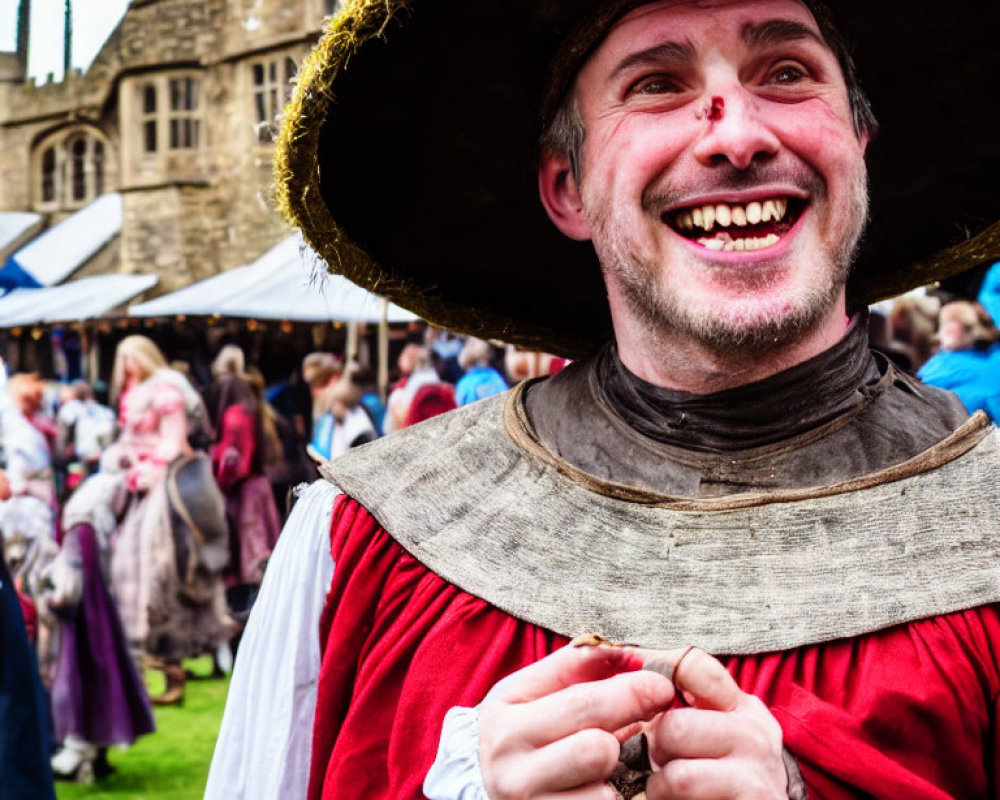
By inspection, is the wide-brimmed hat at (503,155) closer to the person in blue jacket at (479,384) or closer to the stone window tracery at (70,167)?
the person in blue jacket at (479,384)

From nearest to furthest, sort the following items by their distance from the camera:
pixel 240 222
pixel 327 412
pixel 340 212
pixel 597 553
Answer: pixel 597 553
pixel 340 212
pixel 327 412
pixel 240 222

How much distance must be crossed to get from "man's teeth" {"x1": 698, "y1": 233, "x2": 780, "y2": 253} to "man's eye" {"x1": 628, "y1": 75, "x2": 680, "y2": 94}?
0.24 m

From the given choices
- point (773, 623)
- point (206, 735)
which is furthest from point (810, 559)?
point (206, 735)

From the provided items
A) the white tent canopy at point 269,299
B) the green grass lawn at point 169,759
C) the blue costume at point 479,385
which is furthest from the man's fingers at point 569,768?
the white tent canopy at point 269,299

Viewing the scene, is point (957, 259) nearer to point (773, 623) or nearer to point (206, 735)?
point (773, 623)

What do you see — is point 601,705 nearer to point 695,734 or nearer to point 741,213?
point 695,734

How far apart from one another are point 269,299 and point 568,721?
1003 cm

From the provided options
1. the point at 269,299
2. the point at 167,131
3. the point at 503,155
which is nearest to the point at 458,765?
the point at 503,155

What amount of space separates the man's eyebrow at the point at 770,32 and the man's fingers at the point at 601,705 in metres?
0.95

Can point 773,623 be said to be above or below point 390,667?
above

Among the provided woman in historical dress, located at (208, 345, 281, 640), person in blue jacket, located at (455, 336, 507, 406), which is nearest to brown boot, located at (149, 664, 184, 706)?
woman in historical dress, located at (208, 345, 281, 640)

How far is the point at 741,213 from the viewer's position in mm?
1573

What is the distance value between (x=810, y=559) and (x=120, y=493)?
5695 mm

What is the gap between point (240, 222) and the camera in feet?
46.8
